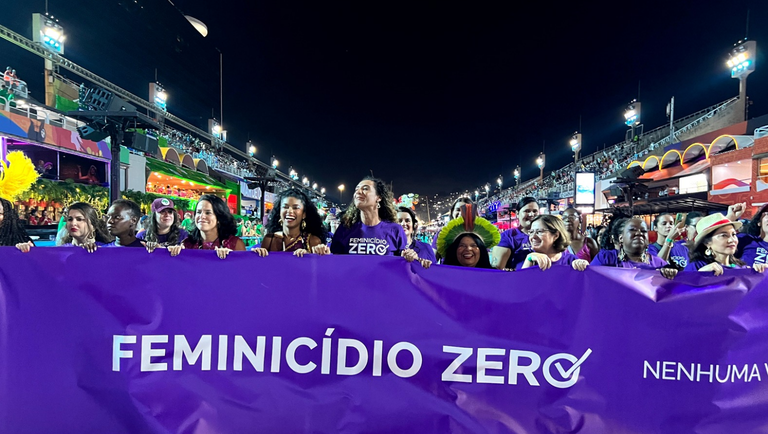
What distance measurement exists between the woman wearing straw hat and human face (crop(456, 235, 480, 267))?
169 centimetres

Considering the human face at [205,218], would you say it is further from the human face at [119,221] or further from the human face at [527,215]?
the human face at [527,215]

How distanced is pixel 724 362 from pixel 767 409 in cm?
42

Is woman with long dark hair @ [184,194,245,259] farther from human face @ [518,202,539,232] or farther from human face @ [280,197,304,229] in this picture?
human face @ [518,202,539,232]

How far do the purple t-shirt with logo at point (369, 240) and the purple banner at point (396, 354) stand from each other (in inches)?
38.0

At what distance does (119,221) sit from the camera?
132 inches

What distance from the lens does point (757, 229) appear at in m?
3.99

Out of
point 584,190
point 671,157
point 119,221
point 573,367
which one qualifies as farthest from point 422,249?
point 671,157

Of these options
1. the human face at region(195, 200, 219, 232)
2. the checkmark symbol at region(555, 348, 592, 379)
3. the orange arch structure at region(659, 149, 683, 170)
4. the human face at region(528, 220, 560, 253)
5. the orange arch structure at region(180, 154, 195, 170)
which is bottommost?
the checkmark symbol at region(555, 348, 592, 379)

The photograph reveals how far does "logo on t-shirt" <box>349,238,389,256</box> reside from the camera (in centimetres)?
337

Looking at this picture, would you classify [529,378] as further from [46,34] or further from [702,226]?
[46,34]

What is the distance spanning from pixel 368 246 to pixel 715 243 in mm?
2838

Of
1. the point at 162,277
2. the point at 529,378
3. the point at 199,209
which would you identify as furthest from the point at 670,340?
the point at 199,209

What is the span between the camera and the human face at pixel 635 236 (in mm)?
3273

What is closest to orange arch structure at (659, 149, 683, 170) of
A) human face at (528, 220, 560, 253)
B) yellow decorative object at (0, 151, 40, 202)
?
human face at (528, 220, 560, 253)
